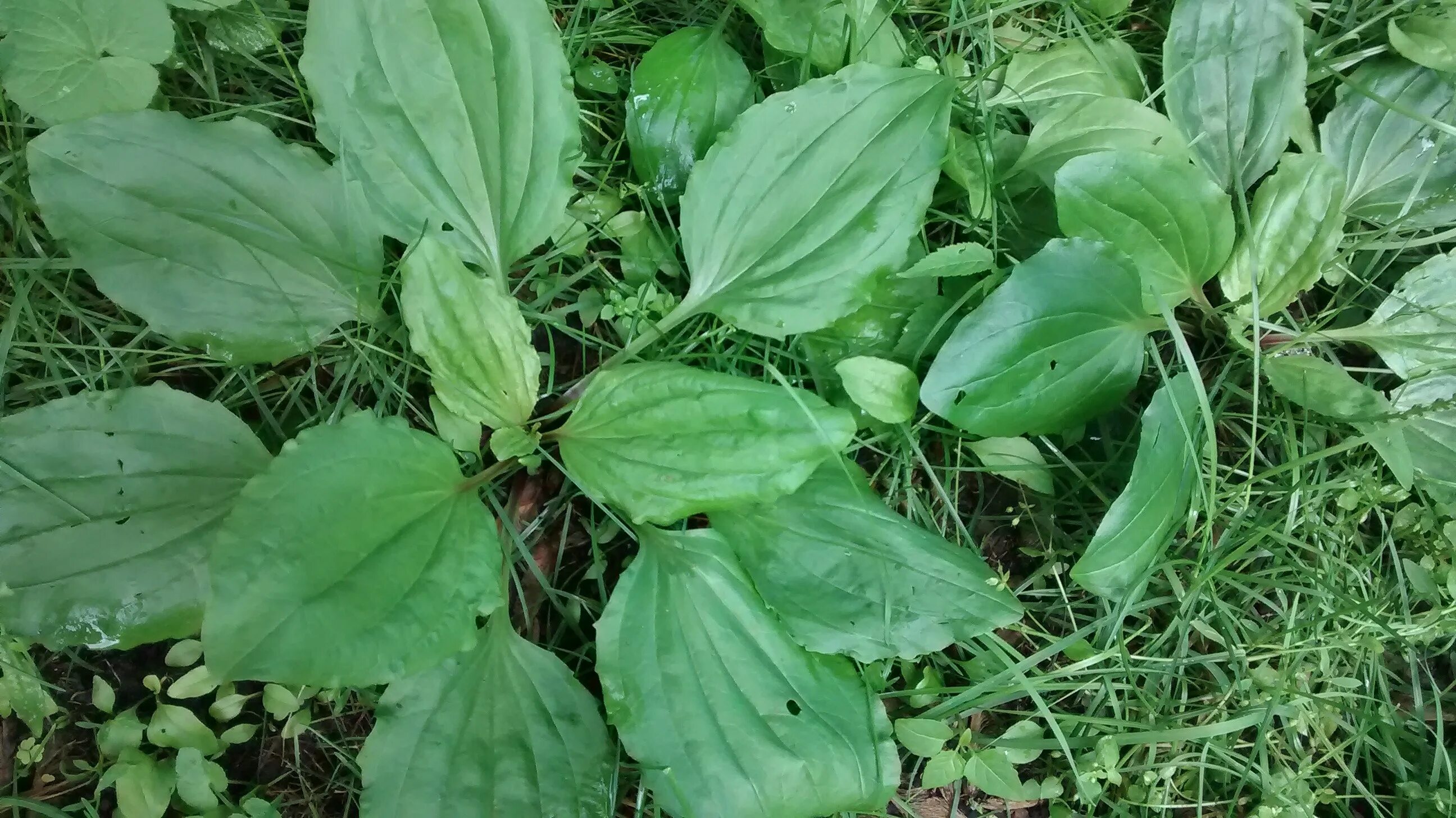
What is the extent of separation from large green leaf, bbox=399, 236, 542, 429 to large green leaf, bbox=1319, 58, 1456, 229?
141cm

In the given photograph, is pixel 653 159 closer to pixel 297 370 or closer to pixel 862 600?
pixel 297 370

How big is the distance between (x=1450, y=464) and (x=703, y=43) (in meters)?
1.37

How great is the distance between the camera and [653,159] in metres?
1.36

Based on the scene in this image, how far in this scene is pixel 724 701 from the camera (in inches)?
47.9

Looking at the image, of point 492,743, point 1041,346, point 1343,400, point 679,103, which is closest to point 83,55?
point 679,103

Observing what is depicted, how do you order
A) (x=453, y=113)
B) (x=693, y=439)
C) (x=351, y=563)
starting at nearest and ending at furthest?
(x=351, y=563), (x=693, y=439), (x=453, y=113)

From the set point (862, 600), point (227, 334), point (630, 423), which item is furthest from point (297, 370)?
point (862, 600)

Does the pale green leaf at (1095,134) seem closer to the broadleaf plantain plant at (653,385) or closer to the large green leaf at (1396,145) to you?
the broadleaf plantain plant at (653,385)

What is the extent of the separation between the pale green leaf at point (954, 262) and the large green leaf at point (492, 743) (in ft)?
2.61

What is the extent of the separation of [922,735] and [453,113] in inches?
44.6

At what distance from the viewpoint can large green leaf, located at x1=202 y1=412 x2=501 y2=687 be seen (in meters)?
0.93

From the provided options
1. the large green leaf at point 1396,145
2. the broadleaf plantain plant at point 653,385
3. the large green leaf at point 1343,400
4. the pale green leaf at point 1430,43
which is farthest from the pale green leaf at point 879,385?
the pale green leaf at point 1430,43

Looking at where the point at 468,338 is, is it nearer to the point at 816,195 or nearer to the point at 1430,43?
the point at 816,195

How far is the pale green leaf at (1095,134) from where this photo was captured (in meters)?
1.39
